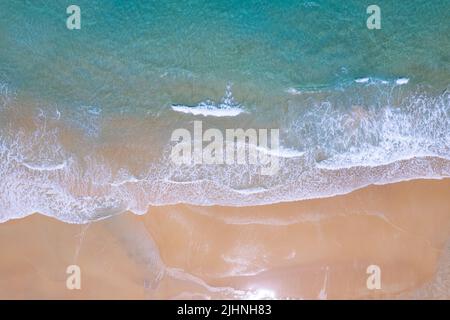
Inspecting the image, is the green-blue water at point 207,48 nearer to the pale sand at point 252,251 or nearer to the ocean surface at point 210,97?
the ocean surface at point 210,97

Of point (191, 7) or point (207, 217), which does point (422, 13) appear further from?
point (207, 217)

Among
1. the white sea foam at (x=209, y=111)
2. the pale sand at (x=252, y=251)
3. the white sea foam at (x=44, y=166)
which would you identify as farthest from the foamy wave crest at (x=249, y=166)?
the white sea foam at (x=209, y=111)

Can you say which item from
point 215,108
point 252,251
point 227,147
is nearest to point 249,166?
point 227,147

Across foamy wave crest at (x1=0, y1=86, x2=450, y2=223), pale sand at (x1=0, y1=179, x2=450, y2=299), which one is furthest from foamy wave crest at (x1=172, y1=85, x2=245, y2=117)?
pale sand at (x1=0, y1=179, x2=450, y2=299)

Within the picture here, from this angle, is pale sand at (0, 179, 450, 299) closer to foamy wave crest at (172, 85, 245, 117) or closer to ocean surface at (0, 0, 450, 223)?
ocean surface at (0, 0, 450, 223)
